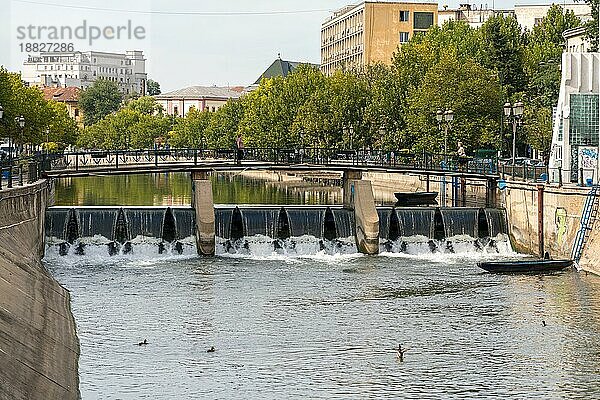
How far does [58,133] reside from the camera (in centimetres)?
14175

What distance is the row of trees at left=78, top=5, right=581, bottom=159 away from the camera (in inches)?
3501

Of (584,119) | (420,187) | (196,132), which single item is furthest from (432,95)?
(196,132)

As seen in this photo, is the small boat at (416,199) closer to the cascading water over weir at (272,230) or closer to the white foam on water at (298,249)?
the cascading water over weir at (272,230)

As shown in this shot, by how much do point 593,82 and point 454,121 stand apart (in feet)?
85.9

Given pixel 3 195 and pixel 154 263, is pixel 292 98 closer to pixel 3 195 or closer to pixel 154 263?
pixel 154 263

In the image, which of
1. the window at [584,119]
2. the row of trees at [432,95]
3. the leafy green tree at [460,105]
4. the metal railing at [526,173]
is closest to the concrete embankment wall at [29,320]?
the metal railing at [526,173]

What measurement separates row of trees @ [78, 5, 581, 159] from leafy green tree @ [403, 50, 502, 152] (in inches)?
2.7

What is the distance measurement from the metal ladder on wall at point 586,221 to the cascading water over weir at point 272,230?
7.63m

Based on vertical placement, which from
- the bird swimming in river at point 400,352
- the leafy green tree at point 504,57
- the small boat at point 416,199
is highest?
the leafy green tree at point 504,57

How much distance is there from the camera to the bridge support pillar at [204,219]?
57969 millimetres

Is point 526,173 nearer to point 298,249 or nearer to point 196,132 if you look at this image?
point 298,249

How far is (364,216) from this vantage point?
59.7 meters

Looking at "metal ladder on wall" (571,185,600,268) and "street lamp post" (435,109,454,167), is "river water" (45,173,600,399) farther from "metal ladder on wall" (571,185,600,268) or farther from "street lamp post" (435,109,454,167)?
"street lamp post" (435,109,454,167)

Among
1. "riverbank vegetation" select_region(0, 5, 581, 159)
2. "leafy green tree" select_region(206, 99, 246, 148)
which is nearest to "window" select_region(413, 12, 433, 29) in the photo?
"leafy green tree" select_region(206, 99, 246, 148)
